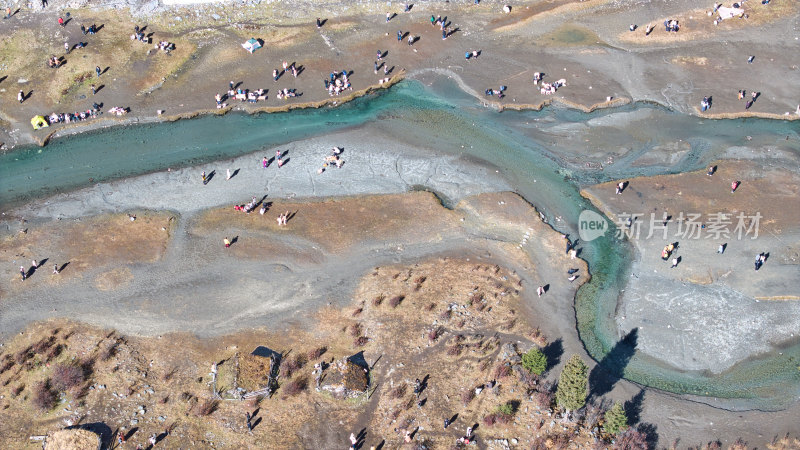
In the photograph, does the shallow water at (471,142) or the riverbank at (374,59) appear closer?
the shallow water at (471,142)

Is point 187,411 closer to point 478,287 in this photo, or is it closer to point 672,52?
point 478,287

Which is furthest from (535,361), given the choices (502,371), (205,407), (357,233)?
(205,407)

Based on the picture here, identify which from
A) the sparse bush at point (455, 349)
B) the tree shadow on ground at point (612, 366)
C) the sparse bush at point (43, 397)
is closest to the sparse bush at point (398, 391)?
the sparse bush at point (455, 349)

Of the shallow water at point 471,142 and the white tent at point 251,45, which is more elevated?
the white tent at point 251,45

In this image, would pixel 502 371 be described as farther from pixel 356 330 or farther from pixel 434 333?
pixel 356 330

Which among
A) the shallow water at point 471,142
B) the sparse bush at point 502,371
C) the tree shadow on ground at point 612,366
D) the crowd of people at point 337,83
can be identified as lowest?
the tree shadow on ground at point 612,366

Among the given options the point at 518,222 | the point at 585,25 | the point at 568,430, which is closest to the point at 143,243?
the point at 518,222

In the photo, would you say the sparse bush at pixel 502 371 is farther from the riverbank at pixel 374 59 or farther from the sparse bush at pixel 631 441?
the riverbank at pixel 374 59
